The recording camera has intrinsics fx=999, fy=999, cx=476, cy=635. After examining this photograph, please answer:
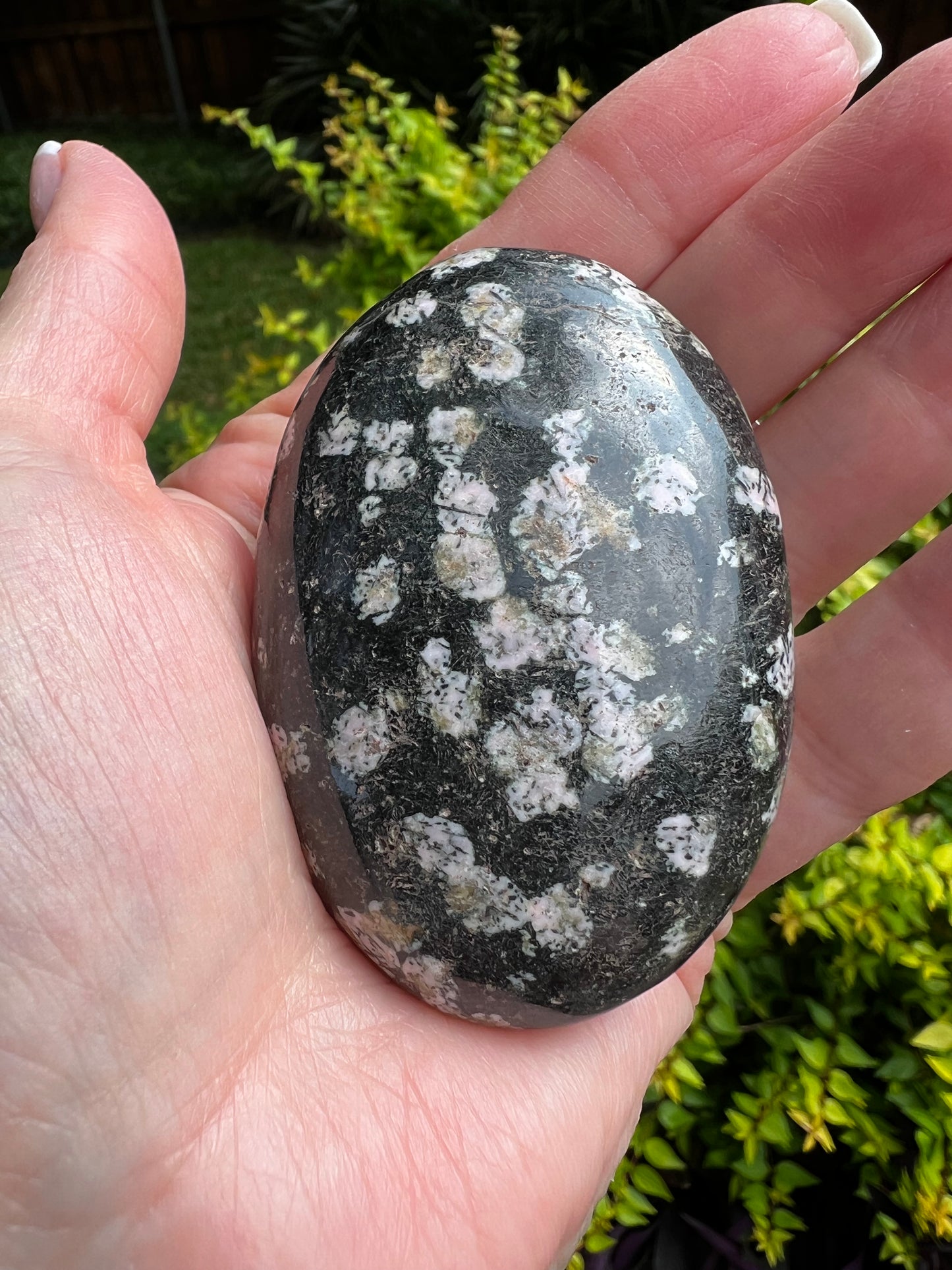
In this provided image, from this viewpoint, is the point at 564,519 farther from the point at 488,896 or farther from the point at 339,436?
the point at 488,896

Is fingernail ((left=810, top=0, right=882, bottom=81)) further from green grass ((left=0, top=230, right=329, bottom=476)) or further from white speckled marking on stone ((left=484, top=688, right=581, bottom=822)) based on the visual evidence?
green grass ((left=0, top=230, right=329, bottom=476))

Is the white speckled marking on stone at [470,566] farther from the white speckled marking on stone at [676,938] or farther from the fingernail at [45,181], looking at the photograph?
the fingernail at [45,181]

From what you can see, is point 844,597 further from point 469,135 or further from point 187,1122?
point 469,135

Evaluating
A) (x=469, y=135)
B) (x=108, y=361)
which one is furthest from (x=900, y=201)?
(x=469, y=135)

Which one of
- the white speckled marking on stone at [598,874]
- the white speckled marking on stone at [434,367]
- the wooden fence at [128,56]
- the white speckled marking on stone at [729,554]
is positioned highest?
the white speckled marking on stone at [729,554]

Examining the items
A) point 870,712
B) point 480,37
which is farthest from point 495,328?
point 480,37

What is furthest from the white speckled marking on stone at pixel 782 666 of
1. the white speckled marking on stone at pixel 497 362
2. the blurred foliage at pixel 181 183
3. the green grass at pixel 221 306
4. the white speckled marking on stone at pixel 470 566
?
the blurred foliage at pixel 181 183
